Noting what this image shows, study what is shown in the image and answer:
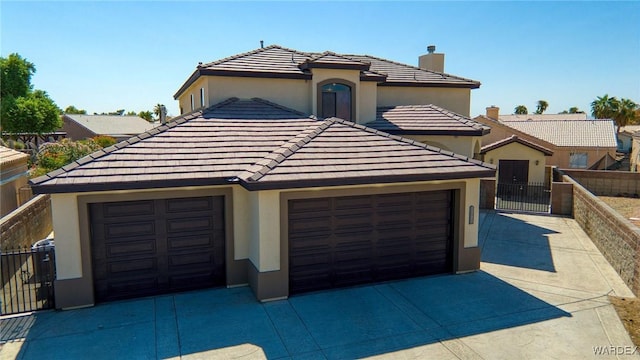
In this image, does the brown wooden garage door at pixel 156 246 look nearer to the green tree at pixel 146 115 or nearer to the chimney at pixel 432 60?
the chimney at pixel 432 60

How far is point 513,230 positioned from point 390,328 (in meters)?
10.2

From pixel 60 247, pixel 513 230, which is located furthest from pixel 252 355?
pixel 513 230

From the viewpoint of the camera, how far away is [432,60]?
23922 millimetres

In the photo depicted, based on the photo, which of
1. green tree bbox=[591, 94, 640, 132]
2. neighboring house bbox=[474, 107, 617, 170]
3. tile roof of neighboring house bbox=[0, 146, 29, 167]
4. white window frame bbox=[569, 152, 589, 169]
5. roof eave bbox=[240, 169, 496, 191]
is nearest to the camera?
roof eave bbox=[240, 169, 496, 191]

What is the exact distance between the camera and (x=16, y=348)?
24.2ft

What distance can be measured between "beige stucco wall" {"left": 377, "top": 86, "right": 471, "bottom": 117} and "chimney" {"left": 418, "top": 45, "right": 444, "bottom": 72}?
3.85 m

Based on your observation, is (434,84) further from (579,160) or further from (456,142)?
(579,160)

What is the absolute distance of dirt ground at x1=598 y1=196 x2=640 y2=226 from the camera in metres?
18.6

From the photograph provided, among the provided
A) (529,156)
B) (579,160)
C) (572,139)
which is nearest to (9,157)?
(529,156)

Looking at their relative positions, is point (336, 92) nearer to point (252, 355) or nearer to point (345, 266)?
point (345, 266)

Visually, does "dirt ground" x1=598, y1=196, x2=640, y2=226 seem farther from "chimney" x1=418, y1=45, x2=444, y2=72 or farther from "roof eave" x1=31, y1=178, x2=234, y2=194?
"roof eave" x1=31, y1=178, x2=234, y2=194

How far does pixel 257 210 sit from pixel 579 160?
1291 inches

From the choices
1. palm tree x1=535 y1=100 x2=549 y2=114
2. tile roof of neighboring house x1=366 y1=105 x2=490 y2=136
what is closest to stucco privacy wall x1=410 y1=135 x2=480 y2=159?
tile roof of neighboring house x1=366 y1=105 x2=490 y2=136

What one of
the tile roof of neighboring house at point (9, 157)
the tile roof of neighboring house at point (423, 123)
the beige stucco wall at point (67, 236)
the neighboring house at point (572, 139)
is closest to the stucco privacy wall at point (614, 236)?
the tile roof of neighboring house at point (423, 123)
